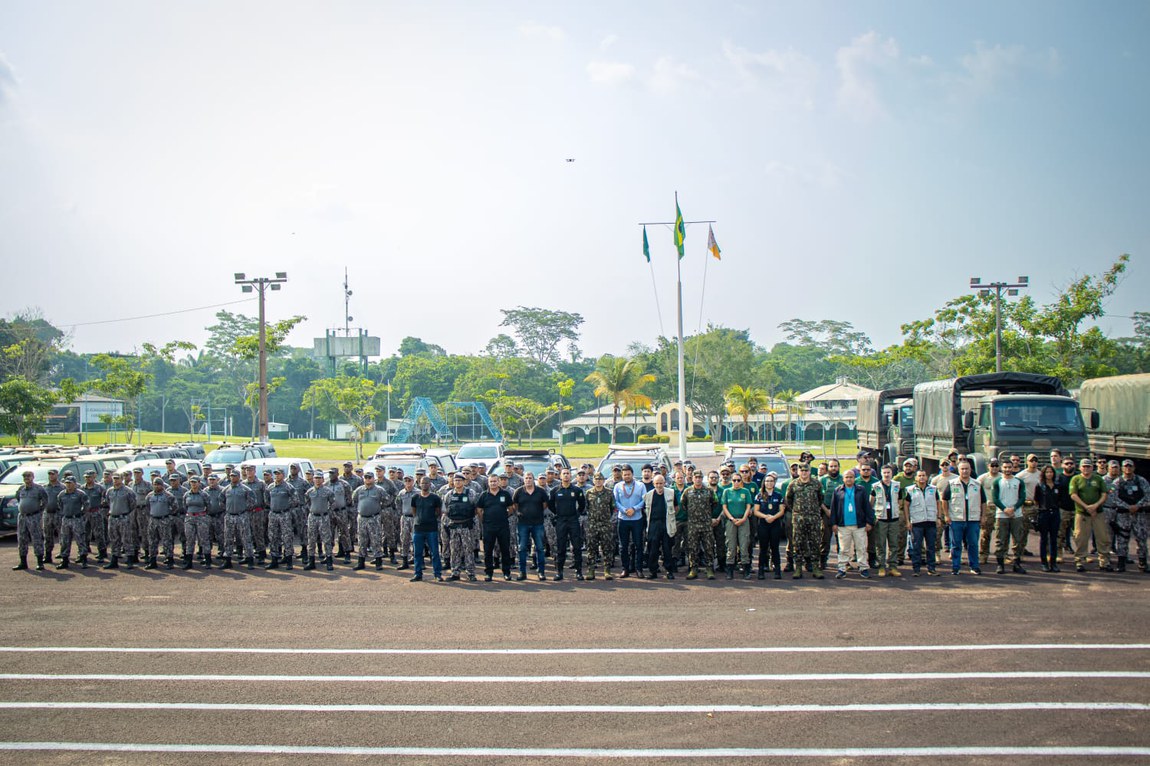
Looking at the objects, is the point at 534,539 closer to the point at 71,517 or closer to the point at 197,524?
the point at 197,524

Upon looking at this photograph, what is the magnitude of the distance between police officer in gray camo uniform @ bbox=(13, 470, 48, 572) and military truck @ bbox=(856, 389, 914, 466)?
20530mm

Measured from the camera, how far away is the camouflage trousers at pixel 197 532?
1537 cm

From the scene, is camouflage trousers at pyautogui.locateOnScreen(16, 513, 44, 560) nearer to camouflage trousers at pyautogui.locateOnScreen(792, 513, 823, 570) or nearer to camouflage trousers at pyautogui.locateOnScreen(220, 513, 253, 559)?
camouflage trousers at pyautogui.locateOnScreen(220, 513, 253, 559)

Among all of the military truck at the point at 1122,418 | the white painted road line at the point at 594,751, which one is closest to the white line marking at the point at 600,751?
the white painted road line at the point at 594,751

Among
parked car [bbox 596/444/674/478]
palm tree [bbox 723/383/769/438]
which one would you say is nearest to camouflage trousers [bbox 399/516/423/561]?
parked car [bbox 596/444/674/478]

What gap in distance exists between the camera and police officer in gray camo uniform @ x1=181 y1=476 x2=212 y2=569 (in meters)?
15.4

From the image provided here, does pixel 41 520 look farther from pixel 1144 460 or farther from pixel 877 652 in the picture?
pixel 1144 460

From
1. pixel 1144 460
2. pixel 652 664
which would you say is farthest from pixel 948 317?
pixel 652 664

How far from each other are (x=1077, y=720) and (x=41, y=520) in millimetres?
A: 15734

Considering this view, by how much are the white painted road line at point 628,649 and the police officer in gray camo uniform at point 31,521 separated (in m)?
6.07

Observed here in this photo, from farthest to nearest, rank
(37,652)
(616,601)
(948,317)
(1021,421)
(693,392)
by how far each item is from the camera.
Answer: (693,392) < (948,317) < (1021,421) < (616,601) < (37,652)

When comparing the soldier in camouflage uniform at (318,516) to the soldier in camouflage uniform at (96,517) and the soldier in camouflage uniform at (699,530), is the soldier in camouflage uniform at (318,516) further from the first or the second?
the soldier in camouflage uniform at (699,530)

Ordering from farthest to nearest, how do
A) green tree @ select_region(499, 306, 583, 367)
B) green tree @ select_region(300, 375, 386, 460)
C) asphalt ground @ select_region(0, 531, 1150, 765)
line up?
green tree @ select_region(499, 306, 583, 367) → green tree @ select_region(300, 375, 386, 460) → asphalt ground @ select_region(0, 531, 1150, 765)

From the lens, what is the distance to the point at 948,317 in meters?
39.2
